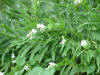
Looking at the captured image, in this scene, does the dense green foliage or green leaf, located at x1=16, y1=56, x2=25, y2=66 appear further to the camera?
green leaf, located at x1=16, y1=56, x2=25, y2=66

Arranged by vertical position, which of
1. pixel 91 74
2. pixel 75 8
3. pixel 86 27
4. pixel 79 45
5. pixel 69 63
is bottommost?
pixel 91 74

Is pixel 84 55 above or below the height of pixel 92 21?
below

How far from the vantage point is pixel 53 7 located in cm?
234

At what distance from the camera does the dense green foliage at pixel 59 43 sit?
1.80 meters

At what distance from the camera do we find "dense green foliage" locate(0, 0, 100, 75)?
1.80m

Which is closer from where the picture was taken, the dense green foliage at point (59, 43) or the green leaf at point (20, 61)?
the dense green foliage at point (59, 43)

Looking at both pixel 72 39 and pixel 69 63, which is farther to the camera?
pixel 72 39

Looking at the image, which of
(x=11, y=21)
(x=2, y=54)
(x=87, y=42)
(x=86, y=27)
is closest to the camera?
(x=87, y=42)

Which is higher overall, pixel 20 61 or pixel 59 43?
pixel 59 43

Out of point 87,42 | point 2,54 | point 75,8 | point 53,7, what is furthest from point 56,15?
point 2,54

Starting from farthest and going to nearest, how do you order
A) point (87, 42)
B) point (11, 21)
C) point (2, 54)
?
point (11, 21) → point (2, 54) → point (87, 42)

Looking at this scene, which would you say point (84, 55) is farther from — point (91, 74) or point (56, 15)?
point (56, 15)

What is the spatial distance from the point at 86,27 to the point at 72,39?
0.20 m

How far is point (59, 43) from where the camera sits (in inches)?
77.0
